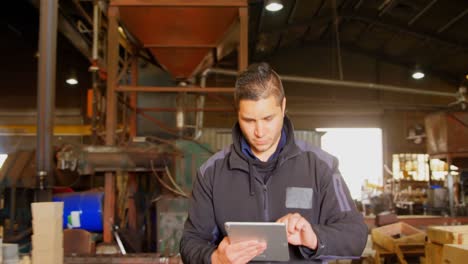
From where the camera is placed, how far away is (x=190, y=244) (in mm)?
1725

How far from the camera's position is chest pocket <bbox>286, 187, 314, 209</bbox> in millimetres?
1697

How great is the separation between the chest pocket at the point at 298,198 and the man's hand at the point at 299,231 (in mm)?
127

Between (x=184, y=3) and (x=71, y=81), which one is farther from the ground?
(x=71, y=81)

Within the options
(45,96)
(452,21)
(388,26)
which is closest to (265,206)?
(45,96)

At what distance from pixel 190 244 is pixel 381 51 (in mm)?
13323

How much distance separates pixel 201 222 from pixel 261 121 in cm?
44

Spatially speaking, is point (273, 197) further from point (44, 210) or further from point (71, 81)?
point (71, 81)

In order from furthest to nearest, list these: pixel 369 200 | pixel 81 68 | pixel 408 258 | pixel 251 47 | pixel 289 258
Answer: pixel 81 68, pixel 251 47, pixel 369 200, pixel 408 258, pixel 289 258

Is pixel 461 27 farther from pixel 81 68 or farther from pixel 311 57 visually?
pixel 81 68

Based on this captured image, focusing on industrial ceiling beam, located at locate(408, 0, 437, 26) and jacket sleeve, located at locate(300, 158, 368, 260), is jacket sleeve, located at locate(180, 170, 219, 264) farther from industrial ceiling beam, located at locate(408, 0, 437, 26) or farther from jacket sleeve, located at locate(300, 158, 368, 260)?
industrial ceiling beam, located at locate(408, 0, 437, 26)

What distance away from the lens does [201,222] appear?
5.79ft

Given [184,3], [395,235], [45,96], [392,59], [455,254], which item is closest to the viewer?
[455,254]

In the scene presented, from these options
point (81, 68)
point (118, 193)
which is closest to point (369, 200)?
point (118, 193)

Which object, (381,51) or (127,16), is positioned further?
(381,51)
